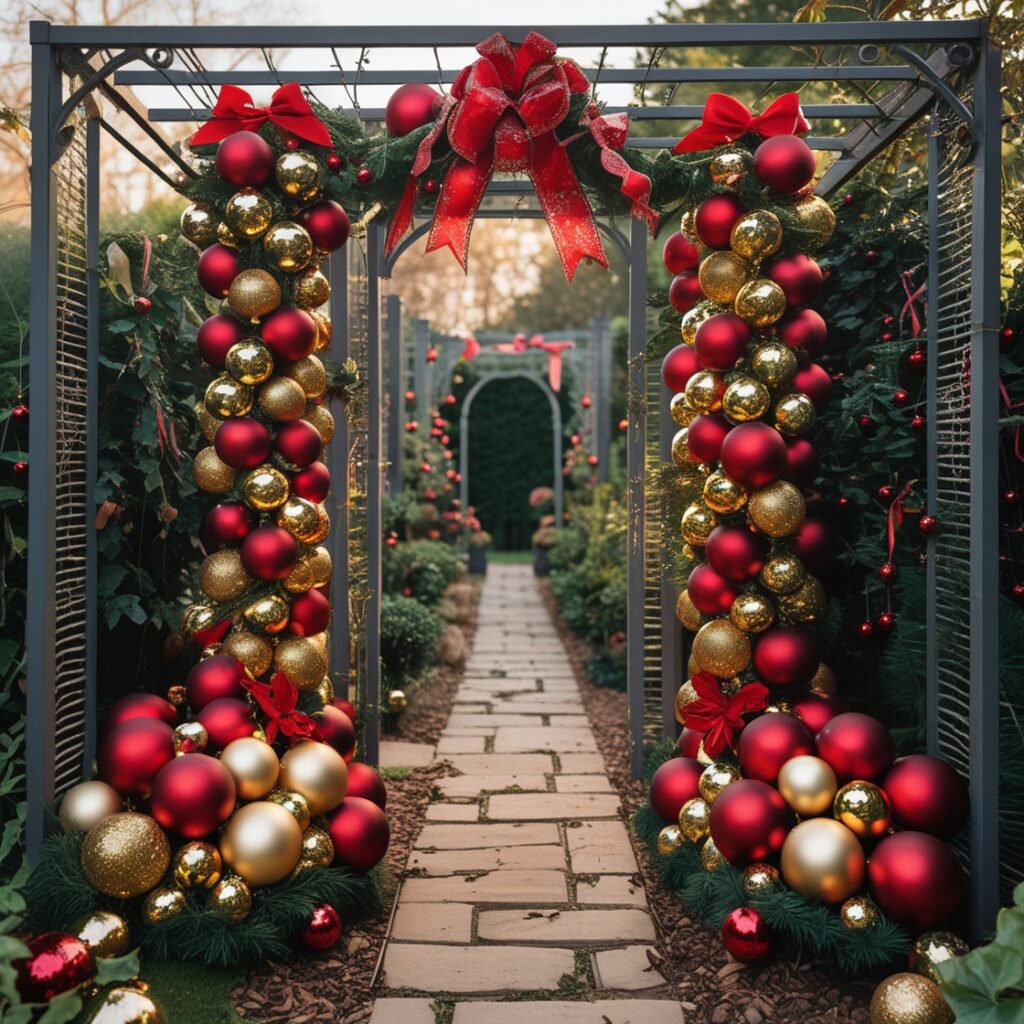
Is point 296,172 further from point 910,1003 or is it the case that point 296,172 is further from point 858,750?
point 910,1003

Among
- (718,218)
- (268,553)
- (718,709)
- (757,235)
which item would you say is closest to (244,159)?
(268,553)

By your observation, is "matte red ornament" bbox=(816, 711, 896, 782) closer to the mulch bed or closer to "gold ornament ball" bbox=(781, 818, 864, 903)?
"gold ornament ball" bbox=(781, 818, 864, 903)

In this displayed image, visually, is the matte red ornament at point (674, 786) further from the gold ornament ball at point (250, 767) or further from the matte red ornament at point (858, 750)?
the gold ornament ball at point (250, 767)

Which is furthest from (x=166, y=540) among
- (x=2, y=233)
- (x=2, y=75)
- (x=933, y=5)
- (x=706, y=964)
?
(x=2, y=75)

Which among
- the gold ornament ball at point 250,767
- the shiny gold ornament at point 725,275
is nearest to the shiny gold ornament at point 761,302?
the shiny gold ornament at point 725,275

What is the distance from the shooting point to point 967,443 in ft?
10.2

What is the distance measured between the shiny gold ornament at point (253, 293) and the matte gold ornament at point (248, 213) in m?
0.13

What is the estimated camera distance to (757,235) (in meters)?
3.55

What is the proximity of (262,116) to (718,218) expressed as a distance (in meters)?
1.59

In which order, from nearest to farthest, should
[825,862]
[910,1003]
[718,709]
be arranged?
[910,1003], [825,862], [718,709]

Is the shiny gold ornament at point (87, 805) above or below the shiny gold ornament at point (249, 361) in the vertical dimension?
below

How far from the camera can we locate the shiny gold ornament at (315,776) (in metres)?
3.34

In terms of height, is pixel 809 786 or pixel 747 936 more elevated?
pixel 809 786

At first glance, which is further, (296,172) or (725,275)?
(725,275)
